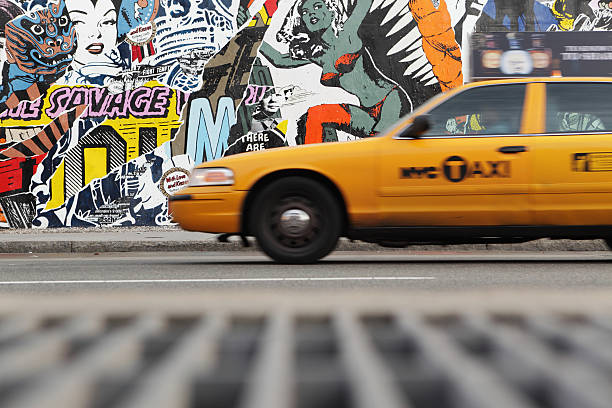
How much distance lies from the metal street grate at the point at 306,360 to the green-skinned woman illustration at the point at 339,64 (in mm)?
12643

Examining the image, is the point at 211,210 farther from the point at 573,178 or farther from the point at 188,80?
the point at 188,80

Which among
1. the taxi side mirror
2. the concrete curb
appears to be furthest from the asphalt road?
the concrete curb

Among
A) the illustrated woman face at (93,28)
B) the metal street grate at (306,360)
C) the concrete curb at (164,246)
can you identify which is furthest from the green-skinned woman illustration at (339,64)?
the metal street grate at (306,360)

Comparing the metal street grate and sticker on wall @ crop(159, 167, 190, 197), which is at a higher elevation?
sticker on wall @ crop(159, 167, 190, 197)

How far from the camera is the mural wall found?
1375 cm

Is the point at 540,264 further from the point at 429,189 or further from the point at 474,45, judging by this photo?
the point at 474,45

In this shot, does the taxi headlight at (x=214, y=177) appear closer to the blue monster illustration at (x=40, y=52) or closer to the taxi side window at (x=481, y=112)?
the taxi side window at (x=481, y=112)

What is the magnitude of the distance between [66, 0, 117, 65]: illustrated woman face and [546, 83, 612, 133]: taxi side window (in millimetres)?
10357

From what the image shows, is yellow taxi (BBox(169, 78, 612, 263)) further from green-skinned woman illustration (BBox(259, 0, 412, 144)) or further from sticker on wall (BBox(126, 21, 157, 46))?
sticker on wall (BBox(126, 21, 157, 46))

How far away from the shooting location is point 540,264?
590 cm

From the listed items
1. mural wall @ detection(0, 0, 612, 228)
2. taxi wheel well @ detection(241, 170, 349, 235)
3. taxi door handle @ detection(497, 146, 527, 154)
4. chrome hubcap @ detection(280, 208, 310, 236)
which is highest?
mural wall @ detection(0, 0, 612, 228)

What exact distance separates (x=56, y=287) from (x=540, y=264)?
382 centimetres

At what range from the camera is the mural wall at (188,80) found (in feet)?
45.1

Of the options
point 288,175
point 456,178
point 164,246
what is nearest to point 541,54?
point 164,246
